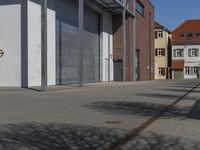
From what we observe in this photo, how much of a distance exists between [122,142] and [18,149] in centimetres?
194


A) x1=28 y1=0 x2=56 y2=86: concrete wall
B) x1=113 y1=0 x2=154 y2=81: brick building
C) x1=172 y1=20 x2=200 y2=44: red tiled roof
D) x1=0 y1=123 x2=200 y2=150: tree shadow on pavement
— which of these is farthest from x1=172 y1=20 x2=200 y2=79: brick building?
x1=0 y1=123 x2=200 y2=150: tree shadow on pavement

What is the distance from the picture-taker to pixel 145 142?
Answer: 9.07 m

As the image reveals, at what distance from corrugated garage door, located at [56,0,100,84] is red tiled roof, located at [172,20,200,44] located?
57135mm

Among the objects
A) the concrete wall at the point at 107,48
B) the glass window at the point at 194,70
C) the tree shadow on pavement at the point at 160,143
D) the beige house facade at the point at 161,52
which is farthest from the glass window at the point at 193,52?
the tree shadow on pavement at the point at 160,143

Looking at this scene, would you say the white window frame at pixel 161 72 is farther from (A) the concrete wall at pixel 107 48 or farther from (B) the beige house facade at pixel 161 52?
(A) the concrete wall at pixel 107 48

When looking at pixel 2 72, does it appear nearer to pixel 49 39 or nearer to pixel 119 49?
pixel 49 39

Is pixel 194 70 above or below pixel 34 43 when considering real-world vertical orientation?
below

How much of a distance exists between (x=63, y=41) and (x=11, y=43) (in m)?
7.27

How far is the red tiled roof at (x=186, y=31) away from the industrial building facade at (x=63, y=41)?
47895 mm

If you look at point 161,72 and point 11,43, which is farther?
point 161,72

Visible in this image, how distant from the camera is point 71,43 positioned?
44219 millimetres

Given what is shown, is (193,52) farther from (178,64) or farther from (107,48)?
(107,48)

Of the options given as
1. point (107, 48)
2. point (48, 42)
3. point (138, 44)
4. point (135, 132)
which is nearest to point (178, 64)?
point (138, 44)

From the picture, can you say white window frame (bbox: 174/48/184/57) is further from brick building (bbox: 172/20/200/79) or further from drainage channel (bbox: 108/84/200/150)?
drainage channel (bbox: 108/84/200/150)
